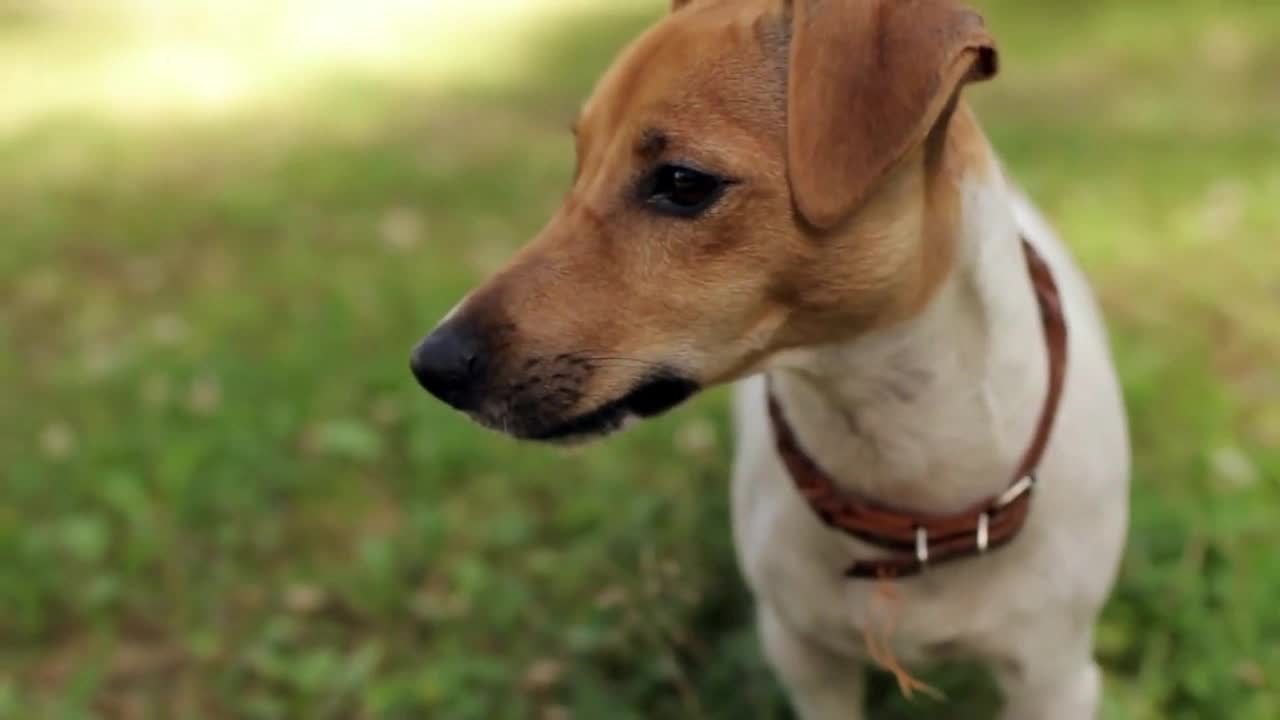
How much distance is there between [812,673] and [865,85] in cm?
107

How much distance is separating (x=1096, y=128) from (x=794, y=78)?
468 cm

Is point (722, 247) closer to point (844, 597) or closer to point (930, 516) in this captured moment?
point (930, 516)

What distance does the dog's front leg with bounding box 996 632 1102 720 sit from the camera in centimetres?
218

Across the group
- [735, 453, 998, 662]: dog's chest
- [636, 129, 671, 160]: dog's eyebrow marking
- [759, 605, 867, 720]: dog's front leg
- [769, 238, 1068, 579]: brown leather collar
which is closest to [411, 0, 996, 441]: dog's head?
[636, 129, 671, 160]: dog's eyebrow marking

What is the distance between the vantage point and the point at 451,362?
1854mm

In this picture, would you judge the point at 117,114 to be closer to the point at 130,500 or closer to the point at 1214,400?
the point at 130,500

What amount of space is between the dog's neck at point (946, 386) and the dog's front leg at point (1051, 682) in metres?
0.31

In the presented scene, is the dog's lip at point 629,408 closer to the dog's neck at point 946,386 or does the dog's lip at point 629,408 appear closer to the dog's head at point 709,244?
the dog's head at point 709,244

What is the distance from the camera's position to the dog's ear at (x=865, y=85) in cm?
173

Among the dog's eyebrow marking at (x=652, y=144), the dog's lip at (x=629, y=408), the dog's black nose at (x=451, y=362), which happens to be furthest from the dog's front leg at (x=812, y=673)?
the dog's eyebrow marking at (x=652, y=144)

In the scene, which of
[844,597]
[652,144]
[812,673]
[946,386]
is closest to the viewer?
[652,144]

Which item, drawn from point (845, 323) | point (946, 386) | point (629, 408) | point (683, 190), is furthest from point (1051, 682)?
point (683, 190)

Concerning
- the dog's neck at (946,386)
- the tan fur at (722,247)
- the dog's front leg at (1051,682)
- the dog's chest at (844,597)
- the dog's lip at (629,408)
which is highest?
the tan fur at (722,247)

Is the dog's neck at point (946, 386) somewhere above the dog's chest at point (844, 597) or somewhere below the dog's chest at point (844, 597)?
above
